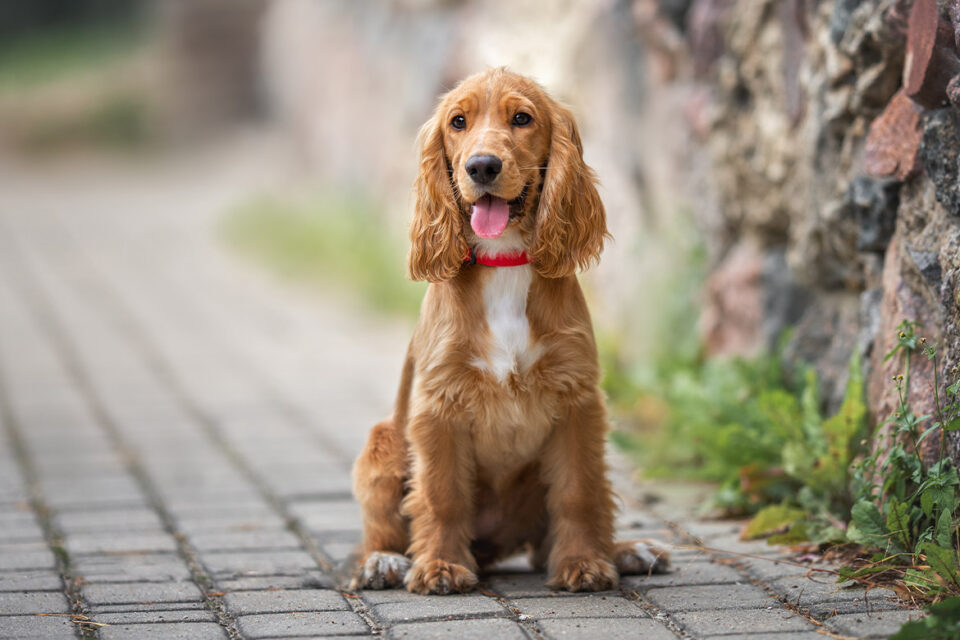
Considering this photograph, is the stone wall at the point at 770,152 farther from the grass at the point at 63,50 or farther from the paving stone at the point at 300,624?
the grass at the point at 63,50

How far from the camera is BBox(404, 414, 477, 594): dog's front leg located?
3457 millimetres

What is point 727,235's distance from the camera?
5.47 meters

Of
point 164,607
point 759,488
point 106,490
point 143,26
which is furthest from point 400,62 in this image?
point 143,26

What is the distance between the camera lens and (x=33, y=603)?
3.29 m

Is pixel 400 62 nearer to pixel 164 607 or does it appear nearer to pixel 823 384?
pixel 823 384

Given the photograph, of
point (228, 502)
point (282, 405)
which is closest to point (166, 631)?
point (228, 502)

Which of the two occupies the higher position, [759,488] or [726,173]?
[726,173]

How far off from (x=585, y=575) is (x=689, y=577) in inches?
15.2

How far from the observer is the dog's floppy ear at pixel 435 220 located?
3.41 meters

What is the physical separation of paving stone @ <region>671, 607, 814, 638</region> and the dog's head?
1.06 metres

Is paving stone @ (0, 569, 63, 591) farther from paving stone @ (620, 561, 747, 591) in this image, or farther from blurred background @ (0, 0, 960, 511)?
blurred background @ (0, 0, 960, 511)

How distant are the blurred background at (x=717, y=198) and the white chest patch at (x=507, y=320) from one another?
122 cm

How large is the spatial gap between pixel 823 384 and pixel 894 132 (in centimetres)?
112

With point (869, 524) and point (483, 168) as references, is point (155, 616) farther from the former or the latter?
point (869, 524)
